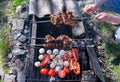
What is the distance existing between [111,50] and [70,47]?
108cm

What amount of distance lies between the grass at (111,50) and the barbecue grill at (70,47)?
0.56m

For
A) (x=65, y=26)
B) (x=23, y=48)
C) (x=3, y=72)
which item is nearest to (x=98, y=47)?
(x=65, y=26)

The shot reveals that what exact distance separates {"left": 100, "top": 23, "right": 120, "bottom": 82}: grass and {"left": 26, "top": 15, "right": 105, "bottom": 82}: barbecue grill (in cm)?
56

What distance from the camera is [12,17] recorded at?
6059mm

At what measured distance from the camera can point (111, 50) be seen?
218 inches

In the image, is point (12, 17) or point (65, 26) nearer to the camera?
point (65, 26)

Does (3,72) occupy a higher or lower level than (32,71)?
lower

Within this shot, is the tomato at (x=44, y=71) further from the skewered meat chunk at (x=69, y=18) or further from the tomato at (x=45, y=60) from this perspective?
the skewered meat chunk at (x=69, y=18)

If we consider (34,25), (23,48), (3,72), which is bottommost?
(3,72)

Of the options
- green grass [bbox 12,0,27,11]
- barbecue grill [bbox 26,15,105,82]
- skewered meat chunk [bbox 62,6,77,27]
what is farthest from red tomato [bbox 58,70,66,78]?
green grass [bbox 12,0,27,11]

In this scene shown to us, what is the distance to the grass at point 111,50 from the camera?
5.24 meters

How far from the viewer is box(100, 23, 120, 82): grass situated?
5.24m

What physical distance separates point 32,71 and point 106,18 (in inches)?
57.2

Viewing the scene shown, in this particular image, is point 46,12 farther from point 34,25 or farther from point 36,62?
point 36,62
